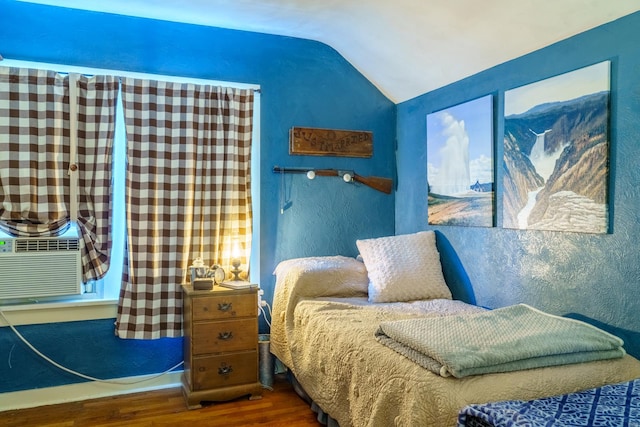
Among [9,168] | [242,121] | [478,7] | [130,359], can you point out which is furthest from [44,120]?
[478,7]

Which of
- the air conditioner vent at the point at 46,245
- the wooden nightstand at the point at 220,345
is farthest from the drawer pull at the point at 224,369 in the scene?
the air conditioner vent at the point at 46,245

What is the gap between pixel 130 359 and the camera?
289cm

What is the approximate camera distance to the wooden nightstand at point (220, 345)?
8.64ft

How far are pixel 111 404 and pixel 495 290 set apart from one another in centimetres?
230

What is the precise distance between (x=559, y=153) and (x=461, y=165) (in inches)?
27.2

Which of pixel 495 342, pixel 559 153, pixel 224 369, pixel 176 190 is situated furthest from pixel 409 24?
pixel 224 369

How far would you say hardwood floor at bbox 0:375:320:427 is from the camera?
246 centimetres

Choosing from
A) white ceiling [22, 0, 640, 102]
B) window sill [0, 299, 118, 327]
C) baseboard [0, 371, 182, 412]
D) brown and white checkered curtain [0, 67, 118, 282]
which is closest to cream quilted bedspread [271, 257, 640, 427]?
baseboard [0, 371, 182, 412]

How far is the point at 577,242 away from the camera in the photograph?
2113mm

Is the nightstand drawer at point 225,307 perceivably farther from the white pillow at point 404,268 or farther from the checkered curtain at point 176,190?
the white pillow at point 404,268

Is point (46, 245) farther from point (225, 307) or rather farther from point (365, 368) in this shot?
point (365, 368)

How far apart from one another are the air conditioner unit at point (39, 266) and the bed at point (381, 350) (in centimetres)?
121

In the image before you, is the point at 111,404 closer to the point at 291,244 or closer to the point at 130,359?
the point at 130,359

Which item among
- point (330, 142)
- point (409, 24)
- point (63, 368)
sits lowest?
point (63, 368)
